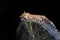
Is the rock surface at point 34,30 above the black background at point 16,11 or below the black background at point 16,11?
below

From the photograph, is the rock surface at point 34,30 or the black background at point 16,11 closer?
the rock surface at point 34,30

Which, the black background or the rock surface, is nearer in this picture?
the rock surface

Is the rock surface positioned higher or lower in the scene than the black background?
lower

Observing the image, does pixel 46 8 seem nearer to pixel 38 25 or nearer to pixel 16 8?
pixel 16 8

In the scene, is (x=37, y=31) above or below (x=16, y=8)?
below

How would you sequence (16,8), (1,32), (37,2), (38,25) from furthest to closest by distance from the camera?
1. (37,2)
2. (16,8)
3. (1,32)
4. (38,25)

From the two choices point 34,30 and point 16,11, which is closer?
point 34,30

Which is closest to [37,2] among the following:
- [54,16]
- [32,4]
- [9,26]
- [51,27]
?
[32,4]

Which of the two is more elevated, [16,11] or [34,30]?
[16,11]
